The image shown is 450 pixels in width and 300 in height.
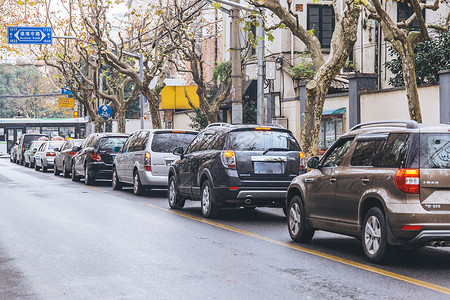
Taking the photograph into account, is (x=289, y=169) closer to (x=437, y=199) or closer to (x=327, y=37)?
(x=437, y=199)

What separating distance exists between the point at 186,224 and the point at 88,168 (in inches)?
479

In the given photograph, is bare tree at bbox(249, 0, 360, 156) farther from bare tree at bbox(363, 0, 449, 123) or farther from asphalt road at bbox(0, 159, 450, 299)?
asphalt road at bbox(0, 159, 450, 299)

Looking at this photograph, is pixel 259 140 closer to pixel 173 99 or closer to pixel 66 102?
pixel 173 99

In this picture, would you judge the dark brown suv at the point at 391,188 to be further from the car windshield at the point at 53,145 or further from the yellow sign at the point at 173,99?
the yellow sign at the point at 173,99

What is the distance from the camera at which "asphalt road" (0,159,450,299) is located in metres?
7.55

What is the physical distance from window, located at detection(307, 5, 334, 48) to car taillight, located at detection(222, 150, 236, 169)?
2183 centimetres

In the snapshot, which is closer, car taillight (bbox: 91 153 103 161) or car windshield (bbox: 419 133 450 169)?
car windshield (bbox: 419 133 450 169)

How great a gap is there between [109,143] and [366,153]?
16.4 meters

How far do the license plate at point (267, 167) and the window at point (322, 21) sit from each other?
21.7m

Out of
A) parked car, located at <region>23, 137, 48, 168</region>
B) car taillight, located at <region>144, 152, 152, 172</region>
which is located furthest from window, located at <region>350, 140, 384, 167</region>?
parked car, located at <region>23, 137, 48, 168</region>

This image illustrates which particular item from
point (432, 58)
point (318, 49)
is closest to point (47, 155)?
point (318, 49)

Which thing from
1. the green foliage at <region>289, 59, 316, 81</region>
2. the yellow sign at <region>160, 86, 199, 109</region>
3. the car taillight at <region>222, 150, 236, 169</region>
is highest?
the green foliage at <region>289, 59, 316, 81</region>

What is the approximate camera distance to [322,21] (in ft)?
115

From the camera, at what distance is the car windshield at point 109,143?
2505cm
